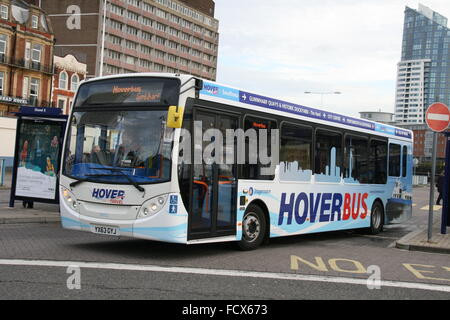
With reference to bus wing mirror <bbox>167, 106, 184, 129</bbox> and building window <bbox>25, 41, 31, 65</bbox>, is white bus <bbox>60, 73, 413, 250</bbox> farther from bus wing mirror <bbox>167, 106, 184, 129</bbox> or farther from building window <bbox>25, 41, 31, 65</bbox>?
building window <bbox>25, 41, 31, 65</bbox>

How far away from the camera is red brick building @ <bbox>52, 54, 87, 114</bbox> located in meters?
65.6

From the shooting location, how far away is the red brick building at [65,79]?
2584 inches

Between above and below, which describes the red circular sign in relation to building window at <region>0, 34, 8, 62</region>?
below

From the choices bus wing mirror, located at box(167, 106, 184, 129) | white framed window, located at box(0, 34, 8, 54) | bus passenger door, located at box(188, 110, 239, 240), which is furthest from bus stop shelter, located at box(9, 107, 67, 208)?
white framed window, located at box(0, 34, 8, 54)

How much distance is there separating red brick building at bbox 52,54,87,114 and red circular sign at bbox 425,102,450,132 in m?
55.7

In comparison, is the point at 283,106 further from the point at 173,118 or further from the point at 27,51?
the point at 27,51

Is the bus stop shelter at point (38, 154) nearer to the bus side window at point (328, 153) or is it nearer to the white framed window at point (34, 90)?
the bus side window at point (328, 153)

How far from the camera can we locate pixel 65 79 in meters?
66.9

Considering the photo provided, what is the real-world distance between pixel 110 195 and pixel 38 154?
7.60m

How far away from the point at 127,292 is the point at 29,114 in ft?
34.1

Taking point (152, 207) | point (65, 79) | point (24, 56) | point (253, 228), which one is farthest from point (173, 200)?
point (65, 79)

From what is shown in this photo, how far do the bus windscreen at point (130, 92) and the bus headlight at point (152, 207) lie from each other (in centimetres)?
151

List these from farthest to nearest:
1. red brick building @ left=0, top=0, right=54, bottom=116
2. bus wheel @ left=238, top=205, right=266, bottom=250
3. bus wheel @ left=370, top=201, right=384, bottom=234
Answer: red brick building @ left=0, top=0, right=54, bottom=116
bus wheel @ left=370, top=201, right=384, bottom=234
bus wheel @ left=238, top=205, right=266, bottom=250
